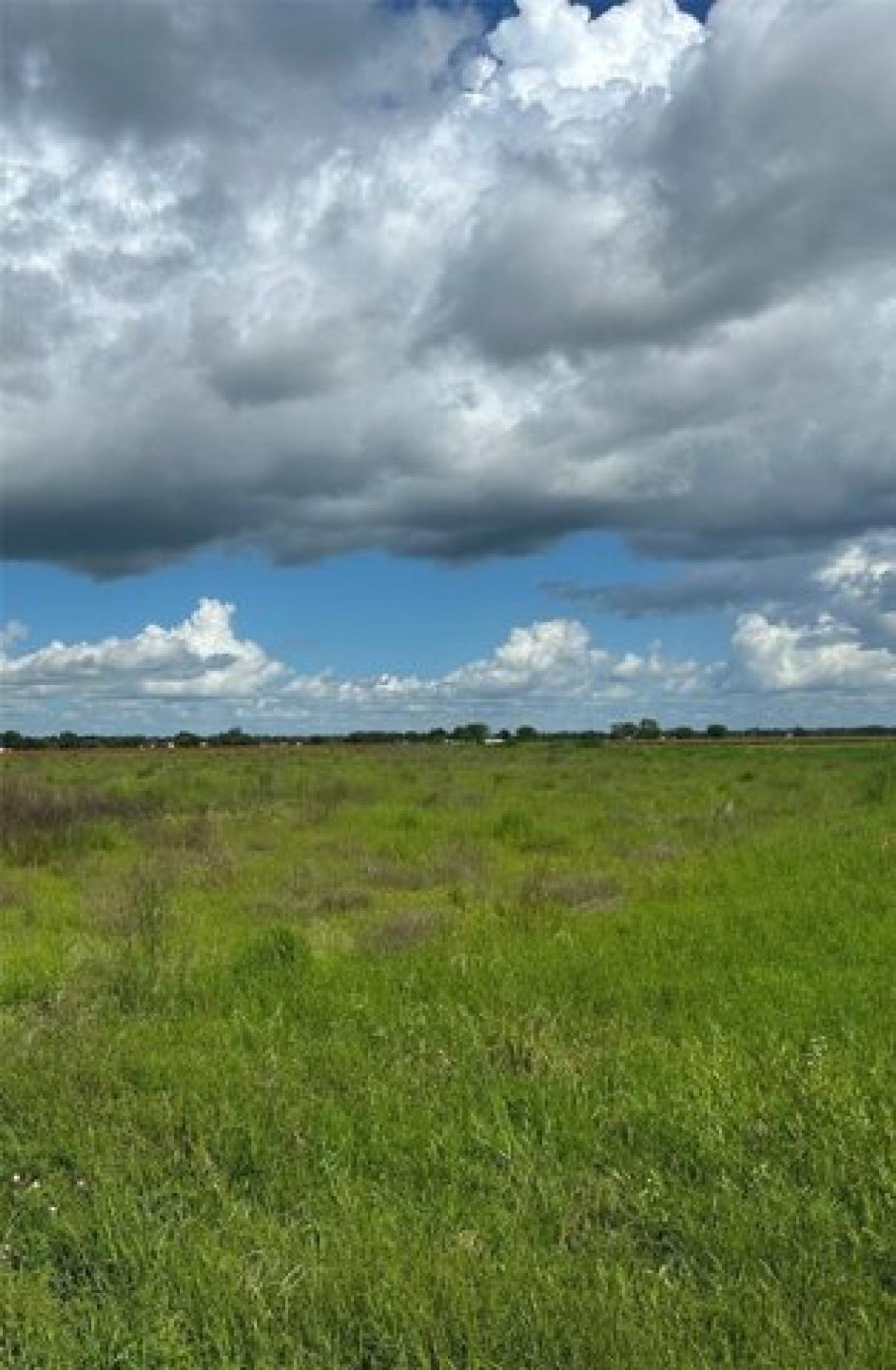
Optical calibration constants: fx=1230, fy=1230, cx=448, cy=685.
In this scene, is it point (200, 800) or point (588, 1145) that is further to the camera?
point (200, 800)

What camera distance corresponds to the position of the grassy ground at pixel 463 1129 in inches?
178

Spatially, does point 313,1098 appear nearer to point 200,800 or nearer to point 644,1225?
point 644,1225

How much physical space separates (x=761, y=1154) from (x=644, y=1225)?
81 centimetres

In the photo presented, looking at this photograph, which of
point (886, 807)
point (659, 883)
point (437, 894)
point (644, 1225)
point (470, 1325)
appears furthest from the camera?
point (886, 807)

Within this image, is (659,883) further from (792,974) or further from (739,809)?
(739,809)

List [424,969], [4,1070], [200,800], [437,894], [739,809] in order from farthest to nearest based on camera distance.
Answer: [200,800] < [739,809] < [437,894] < [424,969] < [4,1070]

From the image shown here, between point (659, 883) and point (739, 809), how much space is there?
13.4 metres

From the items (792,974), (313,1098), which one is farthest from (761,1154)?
(792,974)

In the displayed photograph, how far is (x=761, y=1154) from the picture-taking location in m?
5.80

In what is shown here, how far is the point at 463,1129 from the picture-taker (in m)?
6.34

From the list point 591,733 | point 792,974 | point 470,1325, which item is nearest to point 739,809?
point 792,974

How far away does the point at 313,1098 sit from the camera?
675 cm

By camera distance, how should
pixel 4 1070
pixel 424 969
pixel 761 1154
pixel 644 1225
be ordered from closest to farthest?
pixel 644 1225 → pixel 761 1154 → pixel 4 1070 → pixel 424 969

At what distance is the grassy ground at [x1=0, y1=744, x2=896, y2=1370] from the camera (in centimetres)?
Answer: 453
